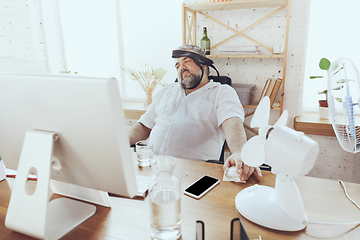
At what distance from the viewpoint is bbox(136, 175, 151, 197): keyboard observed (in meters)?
0.94

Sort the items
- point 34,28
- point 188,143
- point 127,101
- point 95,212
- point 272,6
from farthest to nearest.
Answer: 1. point 127,101
2. point 34,28
3. point 272,6
4. point 188,143
5. point 95,212

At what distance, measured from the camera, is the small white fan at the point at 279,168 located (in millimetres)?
675

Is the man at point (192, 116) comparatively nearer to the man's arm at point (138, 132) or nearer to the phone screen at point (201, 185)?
the man's arm at point (138, 132)

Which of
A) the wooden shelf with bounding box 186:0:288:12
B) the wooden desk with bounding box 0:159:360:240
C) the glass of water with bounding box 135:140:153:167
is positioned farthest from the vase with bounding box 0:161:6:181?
the wooden shelf with bounding box 186:0:288:12

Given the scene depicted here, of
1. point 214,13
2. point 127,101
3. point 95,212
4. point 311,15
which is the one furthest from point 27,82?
point 127,101

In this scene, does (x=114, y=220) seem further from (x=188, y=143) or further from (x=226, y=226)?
(x=188, y=143)

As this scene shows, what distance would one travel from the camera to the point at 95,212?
0.85 metres

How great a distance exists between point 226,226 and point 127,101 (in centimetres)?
285

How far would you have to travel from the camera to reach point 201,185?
0.99m

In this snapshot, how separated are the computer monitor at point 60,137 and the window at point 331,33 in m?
2.40

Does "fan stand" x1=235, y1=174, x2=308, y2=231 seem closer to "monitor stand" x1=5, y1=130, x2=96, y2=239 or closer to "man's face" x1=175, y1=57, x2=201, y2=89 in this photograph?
"monitor stand" x1=5, y1=130, x2=96, y2=239

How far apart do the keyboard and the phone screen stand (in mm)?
159

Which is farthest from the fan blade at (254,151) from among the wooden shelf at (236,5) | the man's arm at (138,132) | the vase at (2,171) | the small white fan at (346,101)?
the wooden shelf at (236,5)

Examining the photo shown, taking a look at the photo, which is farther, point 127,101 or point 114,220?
point 127,101
